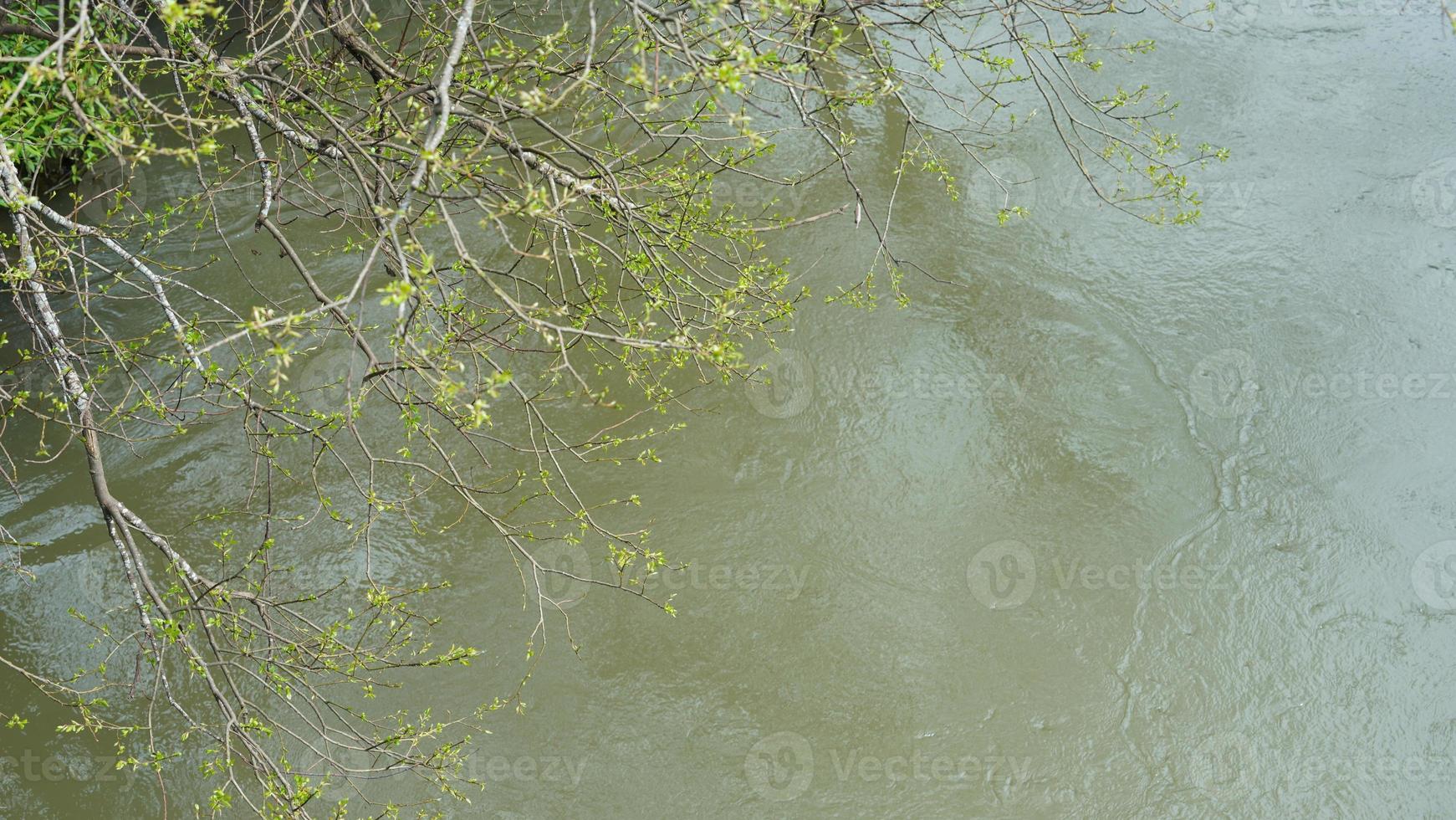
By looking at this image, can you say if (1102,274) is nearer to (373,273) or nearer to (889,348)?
(889,348)

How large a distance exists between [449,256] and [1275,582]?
11.4 ft

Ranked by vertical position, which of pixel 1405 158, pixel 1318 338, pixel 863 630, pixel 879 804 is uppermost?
pixel 1405 158

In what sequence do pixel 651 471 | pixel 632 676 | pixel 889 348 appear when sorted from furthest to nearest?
pixel 889 348 < pixel 651 471 < pixel 632 676

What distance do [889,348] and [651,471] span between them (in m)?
1.08

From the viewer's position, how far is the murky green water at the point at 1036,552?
3451 millimetres

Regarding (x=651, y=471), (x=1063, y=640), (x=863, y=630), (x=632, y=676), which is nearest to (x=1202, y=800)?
(x=1063, y=640)

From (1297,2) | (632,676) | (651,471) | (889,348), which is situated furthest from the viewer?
(1297,2)

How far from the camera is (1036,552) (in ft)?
12.7

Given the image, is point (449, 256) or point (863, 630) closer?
point (863, 630)

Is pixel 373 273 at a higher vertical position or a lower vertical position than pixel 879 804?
higher

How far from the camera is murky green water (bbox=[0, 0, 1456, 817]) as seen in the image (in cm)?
345

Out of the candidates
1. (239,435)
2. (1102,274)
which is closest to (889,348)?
(1102,274)

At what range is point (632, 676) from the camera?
11.9 feet

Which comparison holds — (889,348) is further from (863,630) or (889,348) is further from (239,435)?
(239,435)
